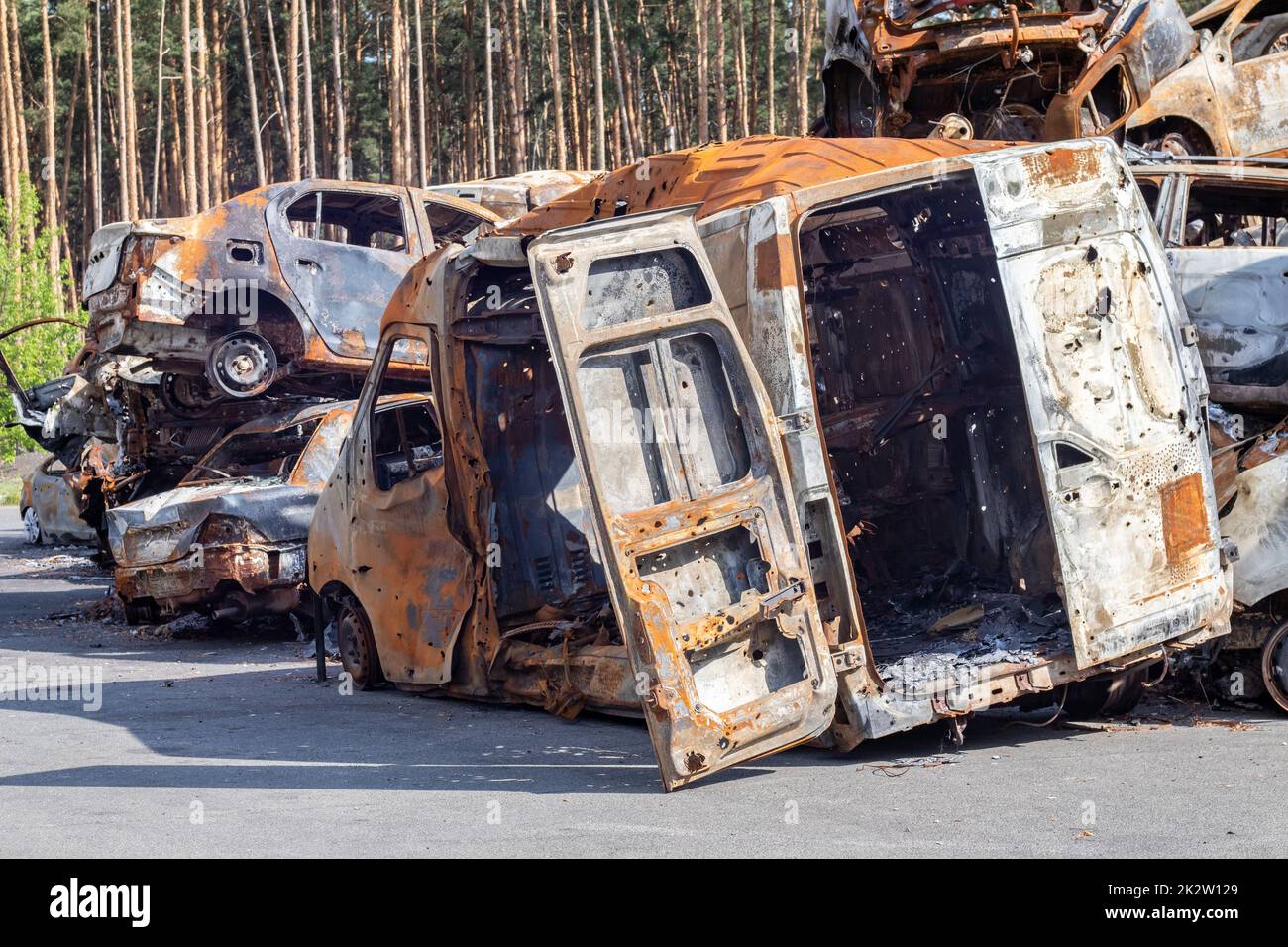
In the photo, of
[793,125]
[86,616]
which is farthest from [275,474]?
[793,125]

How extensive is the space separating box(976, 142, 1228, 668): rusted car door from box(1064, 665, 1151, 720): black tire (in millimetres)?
534

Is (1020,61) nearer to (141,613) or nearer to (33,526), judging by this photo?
(141,613)

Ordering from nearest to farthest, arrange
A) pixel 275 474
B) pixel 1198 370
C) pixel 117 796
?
pixel 117 796 → pixel 1198 370 → pixel 275 474

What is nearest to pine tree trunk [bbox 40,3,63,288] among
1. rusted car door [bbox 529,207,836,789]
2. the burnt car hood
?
the burnt car hood

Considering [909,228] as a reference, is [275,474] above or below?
below

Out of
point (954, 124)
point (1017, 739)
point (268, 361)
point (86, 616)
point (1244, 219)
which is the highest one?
point (954, 124)

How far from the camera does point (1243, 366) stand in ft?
26.1

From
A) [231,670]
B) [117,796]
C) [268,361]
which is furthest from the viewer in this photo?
[268,361]

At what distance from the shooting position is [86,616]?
13.6 meters

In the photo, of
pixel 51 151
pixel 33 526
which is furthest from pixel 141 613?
pixel 51 151

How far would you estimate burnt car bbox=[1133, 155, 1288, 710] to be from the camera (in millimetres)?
6879

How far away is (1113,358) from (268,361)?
8808mm

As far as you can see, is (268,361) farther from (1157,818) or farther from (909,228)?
(1157,818)

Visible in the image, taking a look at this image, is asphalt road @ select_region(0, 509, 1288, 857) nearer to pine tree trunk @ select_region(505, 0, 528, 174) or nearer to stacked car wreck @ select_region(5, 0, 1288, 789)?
stacked car wreck @ select_region(5, 0, 1288, 789)
